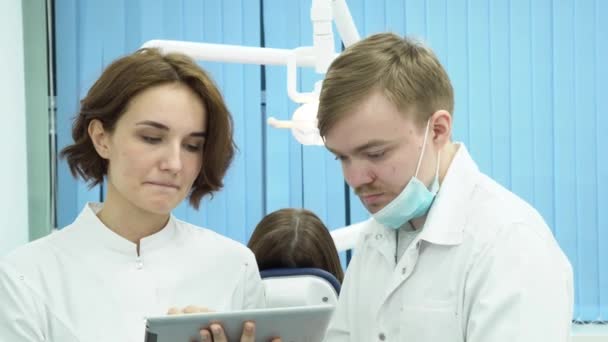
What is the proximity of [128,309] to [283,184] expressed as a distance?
202 centimetres

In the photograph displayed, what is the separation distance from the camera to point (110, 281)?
58.1 inches

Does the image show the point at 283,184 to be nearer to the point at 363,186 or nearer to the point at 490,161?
the point at 490,161

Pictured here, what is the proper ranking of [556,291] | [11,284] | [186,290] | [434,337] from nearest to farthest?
[556,291] → [434,337] → [11,284] → [186,290]

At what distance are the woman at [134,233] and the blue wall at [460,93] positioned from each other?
5.91ft

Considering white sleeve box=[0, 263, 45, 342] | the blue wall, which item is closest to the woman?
white sleeve box=[0, 263, 45, 342]

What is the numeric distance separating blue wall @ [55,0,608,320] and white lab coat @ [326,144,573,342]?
201 cm

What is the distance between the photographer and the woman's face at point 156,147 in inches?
56.3

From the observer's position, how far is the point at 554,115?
3.37 metres

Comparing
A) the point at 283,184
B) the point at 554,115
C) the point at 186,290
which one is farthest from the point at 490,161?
the point at 186,290

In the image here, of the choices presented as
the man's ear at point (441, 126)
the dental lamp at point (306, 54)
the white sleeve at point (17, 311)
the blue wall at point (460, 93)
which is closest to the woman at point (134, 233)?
the white sleeve at point (17, 311)

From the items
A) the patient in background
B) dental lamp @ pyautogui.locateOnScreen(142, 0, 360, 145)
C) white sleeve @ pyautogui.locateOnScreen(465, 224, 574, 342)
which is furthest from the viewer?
the patient in background

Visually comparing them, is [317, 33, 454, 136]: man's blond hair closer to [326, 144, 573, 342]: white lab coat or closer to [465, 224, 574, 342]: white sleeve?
[326, 144, 573, 342]: white lab coat

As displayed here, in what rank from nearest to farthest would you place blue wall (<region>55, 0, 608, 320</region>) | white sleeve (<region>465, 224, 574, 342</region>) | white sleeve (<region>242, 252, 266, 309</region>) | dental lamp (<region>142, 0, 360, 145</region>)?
white sleeve (<region>465, 224, 574, 342</region>)
white sleeve (<region>242, 252, 266, 309</region>)
dental lamp (<region>142, 0, 360, 145</region>)
blue wall (<region>55, 0, 608, 320</region>)

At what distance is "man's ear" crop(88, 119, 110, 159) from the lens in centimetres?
150
